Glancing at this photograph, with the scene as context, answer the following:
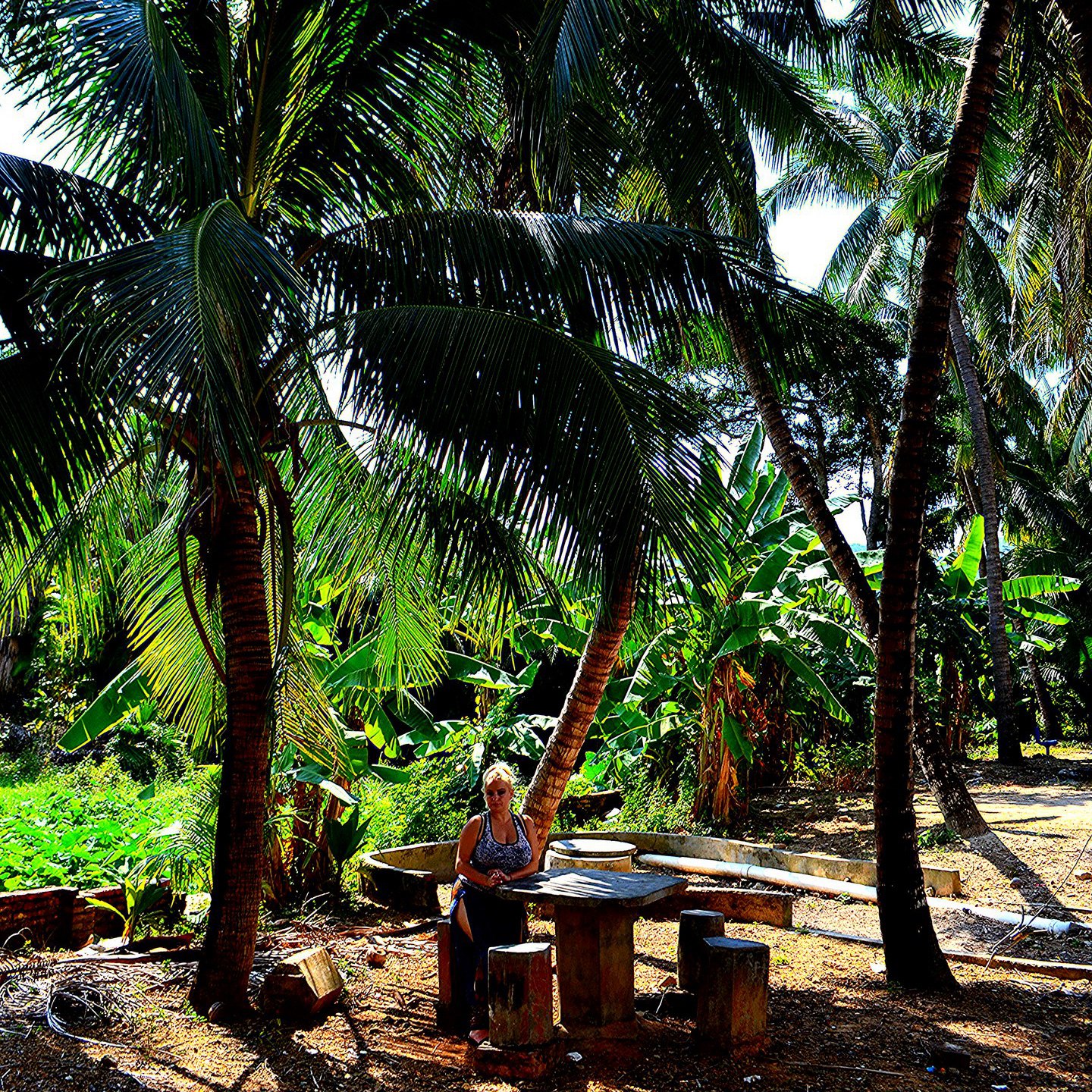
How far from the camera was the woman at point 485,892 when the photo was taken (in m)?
5.31

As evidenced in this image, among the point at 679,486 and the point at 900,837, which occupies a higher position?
the point at 679,486

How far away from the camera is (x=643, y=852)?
34.4ft

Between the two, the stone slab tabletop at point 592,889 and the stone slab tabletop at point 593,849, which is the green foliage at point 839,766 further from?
the stone slab tabletop at point 592,889

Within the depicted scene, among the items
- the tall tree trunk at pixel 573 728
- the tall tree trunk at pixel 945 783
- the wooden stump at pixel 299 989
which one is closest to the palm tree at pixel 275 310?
the wooden stump at pixel 299 989

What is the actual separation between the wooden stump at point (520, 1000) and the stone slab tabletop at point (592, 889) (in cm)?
32

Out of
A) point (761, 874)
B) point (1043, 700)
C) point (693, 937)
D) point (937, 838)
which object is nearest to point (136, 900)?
point (693, 937)

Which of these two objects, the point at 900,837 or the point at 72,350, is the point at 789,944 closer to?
the point at 900,837

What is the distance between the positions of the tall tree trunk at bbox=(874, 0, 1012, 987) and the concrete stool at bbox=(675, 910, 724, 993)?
1.12 meters

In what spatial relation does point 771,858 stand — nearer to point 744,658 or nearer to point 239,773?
point 744,658

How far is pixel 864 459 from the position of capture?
29.2 m

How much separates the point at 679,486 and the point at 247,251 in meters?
2.25

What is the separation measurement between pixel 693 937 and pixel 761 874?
12.9 feet

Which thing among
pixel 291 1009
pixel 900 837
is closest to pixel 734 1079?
pixel 900 837

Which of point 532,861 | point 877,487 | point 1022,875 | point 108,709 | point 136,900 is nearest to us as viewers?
point 532,861
